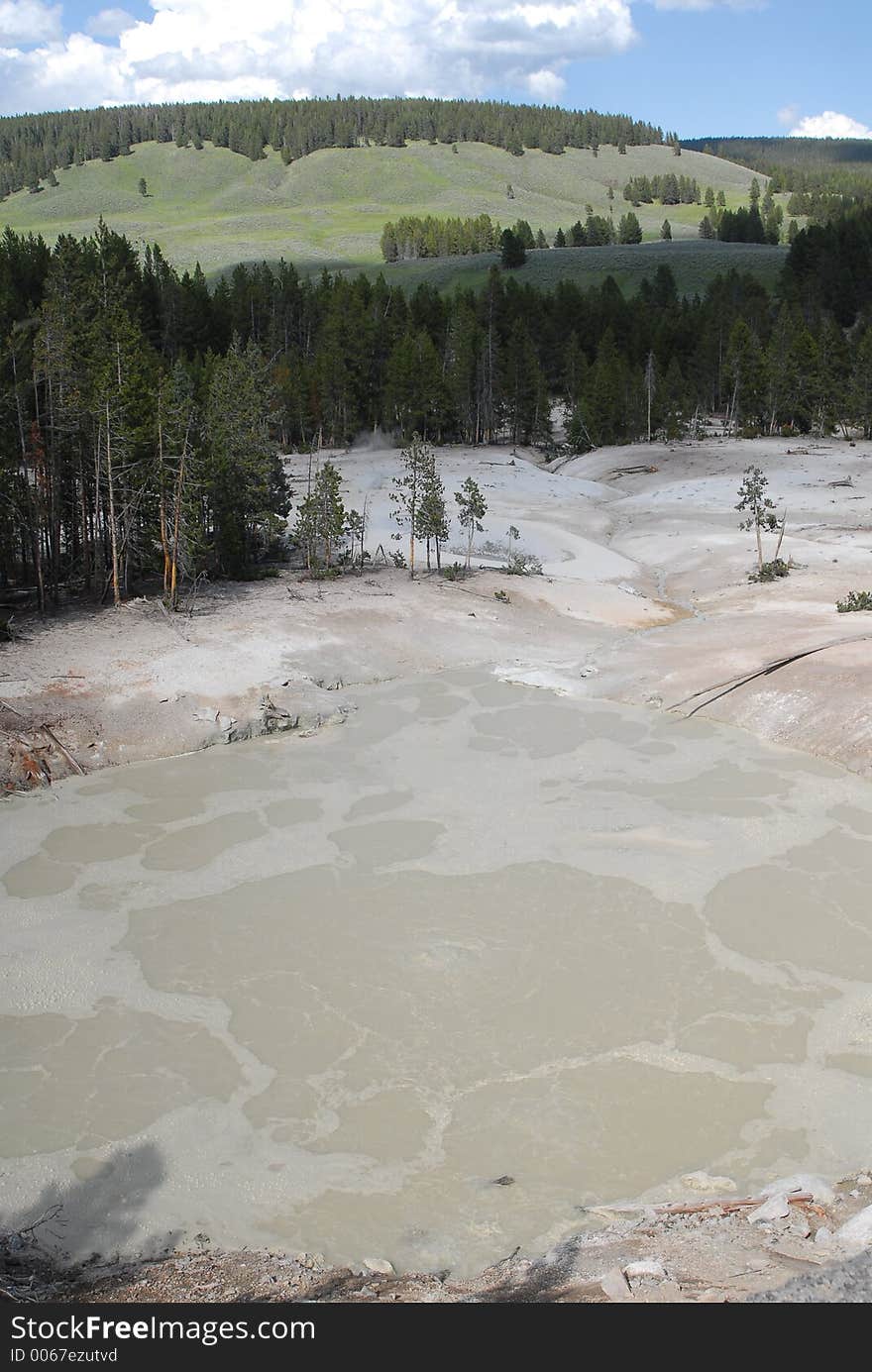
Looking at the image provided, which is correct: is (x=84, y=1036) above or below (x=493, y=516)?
below

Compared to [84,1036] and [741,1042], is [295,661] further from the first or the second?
[741,1042]

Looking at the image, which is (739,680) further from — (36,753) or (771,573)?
(36,753)

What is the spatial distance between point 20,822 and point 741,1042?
14.6m

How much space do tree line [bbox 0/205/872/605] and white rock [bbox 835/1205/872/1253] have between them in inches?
1086

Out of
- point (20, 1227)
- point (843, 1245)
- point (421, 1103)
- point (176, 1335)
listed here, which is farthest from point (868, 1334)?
point (20, 1227)

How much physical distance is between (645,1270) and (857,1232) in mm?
2145

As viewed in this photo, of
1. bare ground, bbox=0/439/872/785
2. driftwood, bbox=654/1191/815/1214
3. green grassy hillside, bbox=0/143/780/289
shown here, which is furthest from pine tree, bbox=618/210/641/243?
driftwood, bbox=654/1191/815/1214

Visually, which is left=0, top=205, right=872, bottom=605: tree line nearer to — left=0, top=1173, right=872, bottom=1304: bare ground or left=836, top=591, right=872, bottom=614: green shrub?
left=836, top=591, right=872, bottom=614: green shrub

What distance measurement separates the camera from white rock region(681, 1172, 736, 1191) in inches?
435

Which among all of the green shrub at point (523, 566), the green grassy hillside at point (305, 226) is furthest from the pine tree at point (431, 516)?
the green grassy hillside at point (305, 226)

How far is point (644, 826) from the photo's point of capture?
20688 mm

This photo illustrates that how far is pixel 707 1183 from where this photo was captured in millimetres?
11125

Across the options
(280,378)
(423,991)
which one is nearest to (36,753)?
(423,991)

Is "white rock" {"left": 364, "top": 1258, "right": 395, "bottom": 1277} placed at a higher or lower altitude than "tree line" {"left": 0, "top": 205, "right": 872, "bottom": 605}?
lower
